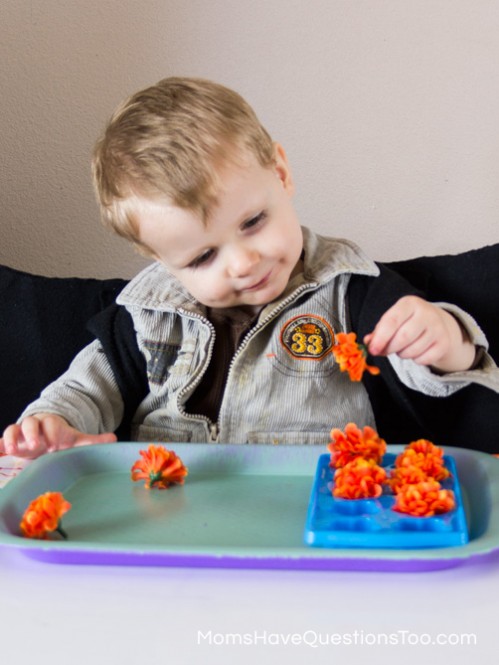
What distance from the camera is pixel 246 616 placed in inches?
22.7

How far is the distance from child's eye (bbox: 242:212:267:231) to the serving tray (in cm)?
22

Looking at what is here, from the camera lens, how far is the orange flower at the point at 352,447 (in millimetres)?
779

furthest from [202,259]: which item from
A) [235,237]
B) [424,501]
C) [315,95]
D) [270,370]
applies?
[315,95]

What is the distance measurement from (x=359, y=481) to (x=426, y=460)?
6cm

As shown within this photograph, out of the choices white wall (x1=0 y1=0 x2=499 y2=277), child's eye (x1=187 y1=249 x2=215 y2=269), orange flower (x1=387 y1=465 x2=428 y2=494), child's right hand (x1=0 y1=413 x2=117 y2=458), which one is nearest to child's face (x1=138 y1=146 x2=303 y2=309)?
child's eye (x1=187 y1=249 x2=215 y2=269)

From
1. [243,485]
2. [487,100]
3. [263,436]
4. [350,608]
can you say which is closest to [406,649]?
[350,608]

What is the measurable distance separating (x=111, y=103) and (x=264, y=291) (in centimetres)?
58

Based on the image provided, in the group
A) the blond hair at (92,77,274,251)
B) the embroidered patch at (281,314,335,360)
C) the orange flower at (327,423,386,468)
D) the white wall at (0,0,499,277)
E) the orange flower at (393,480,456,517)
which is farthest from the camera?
the white wall at (0,0,499,277)

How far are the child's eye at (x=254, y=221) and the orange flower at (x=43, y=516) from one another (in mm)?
354

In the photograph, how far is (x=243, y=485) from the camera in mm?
846

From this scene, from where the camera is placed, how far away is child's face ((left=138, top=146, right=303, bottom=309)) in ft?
3.05

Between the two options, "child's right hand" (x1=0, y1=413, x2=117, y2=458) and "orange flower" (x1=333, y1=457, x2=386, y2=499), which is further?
"child's right hand" (x1=0, y1=413, x2=117, y2=458)

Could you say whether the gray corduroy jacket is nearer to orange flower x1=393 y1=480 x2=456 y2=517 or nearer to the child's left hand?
the child's left hand

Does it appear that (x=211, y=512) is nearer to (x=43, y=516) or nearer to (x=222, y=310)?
(x=43, y=516)
